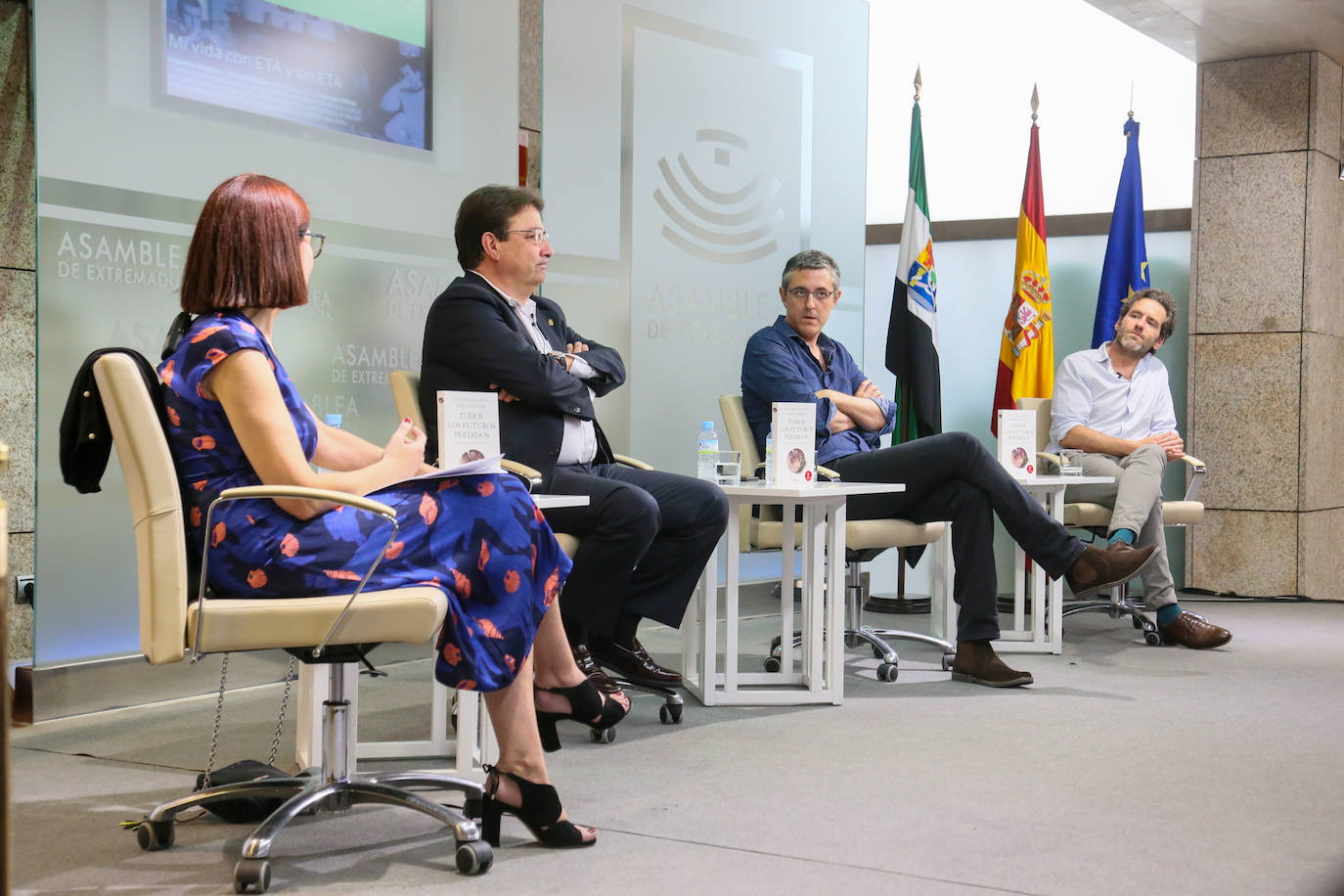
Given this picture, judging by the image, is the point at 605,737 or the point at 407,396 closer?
the point at 605,737

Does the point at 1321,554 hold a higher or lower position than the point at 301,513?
lower

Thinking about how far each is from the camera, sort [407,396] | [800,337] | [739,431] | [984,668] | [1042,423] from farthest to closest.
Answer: [1042,423]
[800,337]
[739,431]
[984,668]
[407,396]

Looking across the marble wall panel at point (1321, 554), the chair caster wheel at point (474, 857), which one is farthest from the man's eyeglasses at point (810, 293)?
the marble wall panel at point (1321, 554)

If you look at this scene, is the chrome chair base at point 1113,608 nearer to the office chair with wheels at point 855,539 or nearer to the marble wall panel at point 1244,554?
the office chair with wheels at point 855,539

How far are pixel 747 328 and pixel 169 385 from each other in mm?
3358

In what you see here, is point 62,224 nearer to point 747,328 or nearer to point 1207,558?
point 747,328

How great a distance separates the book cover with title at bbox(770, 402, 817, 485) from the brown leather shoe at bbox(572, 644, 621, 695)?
2.37ft

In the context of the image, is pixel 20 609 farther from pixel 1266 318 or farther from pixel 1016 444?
pixel 1266 318

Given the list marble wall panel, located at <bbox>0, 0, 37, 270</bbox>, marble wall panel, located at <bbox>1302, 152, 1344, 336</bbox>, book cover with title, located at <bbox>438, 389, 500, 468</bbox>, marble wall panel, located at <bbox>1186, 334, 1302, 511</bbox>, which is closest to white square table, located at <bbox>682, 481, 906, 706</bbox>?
book cover with title, located at <bbox>438, 389, 500, 468</bbox>

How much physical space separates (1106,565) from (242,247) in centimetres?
275

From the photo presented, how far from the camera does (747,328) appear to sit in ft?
17.1

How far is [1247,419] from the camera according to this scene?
19.7ft

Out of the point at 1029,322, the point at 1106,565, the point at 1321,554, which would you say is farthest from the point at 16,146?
the point at 1321,554

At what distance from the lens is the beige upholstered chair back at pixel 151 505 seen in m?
1.97
